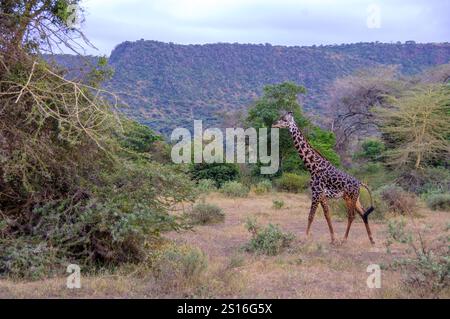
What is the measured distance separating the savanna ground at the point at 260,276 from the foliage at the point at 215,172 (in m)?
12.7

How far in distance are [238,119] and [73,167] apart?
2490cm

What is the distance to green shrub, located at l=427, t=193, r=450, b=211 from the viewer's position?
17.4 m

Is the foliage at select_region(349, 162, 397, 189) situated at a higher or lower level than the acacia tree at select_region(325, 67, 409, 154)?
lower

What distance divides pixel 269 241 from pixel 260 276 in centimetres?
199

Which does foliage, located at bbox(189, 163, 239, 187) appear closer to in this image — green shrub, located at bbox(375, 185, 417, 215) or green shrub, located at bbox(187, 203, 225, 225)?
green shrub, located at bbox(375, 185, 417, 215)

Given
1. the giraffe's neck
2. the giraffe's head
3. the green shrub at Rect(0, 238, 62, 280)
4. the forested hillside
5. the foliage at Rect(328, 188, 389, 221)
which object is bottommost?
the foliage at Rect(328, 188, 389, 221)

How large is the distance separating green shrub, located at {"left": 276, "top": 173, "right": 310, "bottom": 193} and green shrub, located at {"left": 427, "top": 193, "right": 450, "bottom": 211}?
6503 mm

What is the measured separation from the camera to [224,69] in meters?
50.8

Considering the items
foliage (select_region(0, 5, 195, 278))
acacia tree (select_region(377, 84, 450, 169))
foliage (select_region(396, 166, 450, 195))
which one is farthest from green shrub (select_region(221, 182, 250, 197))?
foliage (select_region(0, 5, 195, 278))

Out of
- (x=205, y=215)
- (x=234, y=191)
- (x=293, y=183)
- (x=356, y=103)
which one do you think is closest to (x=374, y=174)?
(x=293, y=183)

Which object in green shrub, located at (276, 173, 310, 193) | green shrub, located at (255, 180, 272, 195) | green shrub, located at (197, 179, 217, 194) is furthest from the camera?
green shrub, located at (276, 173, 310, 193)

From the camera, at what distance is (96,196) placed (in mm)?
8273

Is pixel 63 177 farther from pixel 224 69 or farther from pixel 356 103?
pixel 224 69
